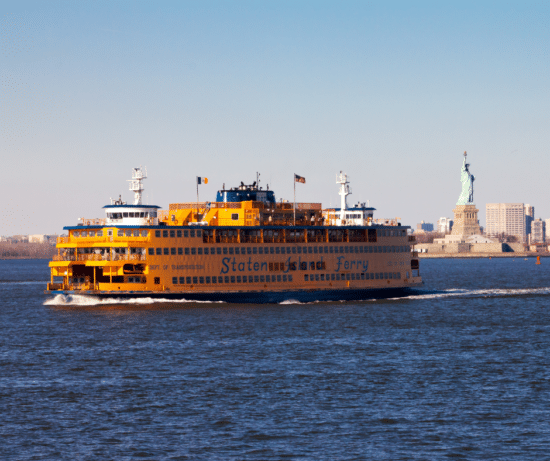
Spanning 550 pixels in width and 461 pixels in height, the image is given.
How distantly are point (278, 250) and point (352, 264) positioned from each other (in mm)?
7645

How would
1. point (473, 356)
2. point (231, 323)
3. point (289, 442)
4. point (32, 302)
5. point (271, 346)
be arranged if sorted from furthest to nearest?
point (32, 302), point (231, 323), point (271, 346), point (473, 356), point (289, 442)

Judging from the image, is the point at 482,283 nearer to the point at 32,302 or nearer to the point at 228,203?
the point at 228,203

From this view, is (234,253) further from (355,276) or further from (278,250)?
(355,276)

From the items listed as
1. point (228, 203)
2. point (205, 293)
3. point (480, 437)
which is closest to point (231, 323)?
point (205, 293)

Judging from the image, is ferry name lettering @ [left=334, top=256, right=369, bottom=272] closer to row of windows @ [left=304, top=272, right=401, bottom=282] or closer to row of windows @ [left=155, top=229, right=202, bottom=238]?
row of windows @ [left=304, top=272, right=401, bottom=282]

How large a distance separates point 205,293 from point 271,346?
25.2 metres

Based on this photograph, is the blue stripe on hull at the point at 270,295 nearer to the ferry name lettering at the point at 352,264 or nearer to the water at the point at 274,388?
the ferry name lettering at the point at 352,264

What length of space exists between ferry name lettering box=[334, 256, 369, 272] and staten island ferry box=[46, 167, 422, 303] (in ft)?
0.31

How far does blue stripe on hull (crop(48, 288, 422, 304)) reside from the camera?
230 feet

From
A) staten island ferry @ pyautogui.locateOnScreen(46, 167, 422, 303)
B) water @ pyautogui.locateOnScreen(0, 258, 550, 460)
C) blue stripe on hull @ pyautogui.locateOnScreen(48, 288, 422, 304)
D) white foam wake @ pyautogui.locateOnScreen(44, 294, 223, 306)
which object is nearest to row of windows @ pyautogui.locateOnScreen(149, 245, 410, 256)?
staten island ferry @ pyautogui.locateOnScreen(46, 167, 422, 303)

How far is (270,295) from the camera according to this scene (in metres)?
74.2

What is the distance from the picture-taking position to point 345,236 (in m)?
78.0

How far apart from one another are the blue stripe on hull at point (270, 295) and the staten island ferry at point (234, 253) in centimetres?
9

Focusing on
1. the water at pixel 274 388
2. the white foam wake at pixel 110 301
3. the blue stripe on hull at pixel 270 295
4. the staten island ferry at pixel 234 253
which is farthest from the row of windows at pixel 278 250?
the water at pixel 274 388
